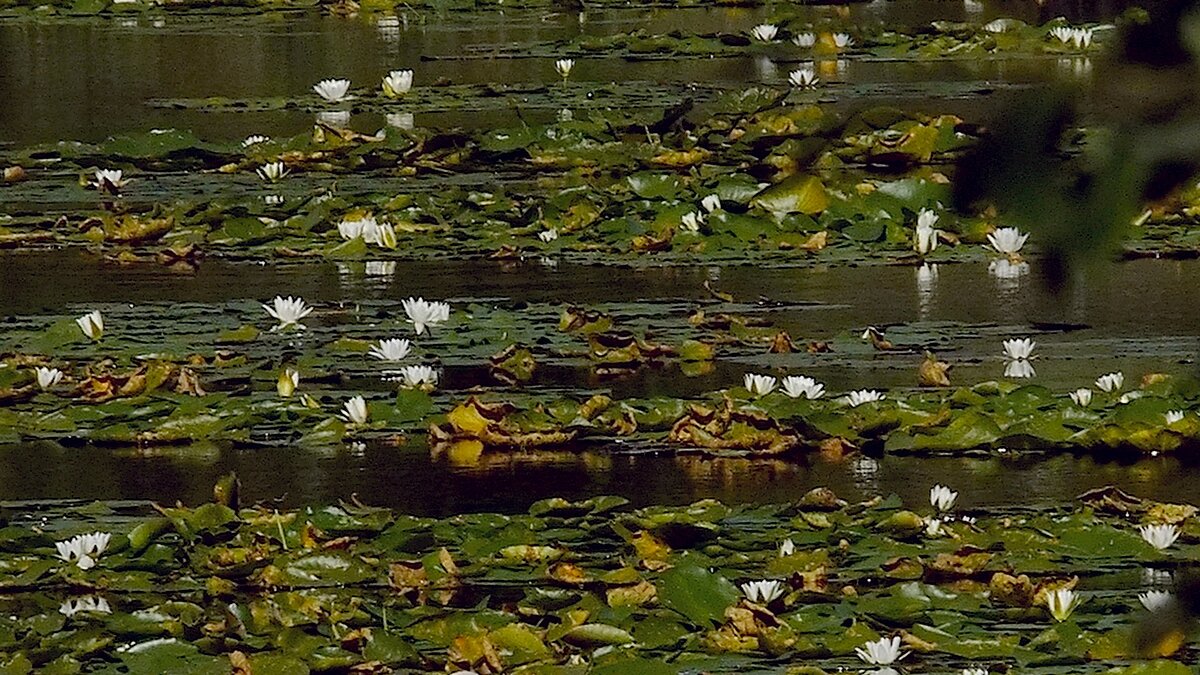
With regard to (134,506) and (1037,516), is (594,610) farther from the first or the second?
(134,506)

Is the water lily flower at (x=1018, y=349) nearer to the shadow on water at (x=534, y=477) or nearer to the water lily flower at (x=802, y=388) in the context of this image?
the water lily flower at (x=802, y=388)

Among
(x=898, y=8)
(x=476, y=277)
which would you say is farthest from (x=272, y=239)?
(x=898, y=8)

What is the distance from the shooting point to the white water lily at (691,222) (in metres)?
6.30

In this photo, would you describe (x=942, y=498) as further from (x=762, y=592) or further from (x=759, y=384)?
(x=759, y=384)

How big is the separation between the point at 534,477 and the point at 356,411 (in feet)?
1.40

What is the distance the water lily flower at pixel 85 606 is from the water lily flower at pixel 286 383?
1.22 metres

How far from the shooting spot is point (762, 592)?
3.17 meters

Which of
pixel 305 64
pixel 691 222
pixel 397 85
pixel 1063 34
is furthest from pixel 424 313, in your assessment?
pixel 305 64

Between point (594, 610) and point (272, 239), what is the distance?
340 centimetres

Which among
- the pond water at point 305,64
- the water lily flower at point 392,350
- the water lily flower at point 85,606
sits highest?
the water lily flower at point 85,606

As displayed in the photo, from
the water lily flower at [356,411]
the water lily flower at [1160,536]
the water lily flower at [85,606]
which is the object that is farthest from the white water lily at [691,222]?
the water lily flower at [85,606]

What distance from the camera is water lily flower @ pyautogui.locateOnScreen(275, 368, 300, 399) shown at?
456 centimetres

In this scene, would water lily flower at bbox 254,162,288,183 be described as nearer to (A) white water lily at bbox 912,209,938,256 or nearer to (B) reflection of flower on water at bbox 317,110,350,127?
(B) reflection of flower on water at bbox 317,110,350,127

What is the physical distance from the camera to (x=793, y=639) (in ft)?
10.0
